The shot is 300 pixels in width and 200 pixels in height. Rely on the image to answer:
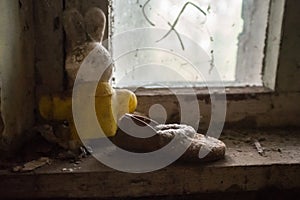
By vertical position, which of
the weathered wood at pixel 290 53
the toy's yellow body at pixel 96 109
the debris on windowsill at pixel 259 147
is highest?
the weathered wood at pixel 290 53

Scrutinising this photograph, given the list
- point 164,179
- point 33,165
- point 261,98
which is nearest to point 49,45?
point 33,165

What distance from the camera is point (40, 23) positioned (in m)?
0.89

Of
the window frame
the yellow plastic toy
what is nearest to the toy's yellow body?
the yellow plastic toy

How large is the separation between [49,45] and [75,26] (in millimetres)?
106

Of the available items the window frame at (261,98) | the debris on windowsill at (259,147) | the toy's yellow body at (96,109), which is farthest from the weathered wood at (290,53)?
the toy's yellow body at (96,109)

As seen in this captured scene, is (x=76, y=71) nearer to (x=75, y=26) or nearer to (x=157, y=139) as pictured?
(x=75, y=26)

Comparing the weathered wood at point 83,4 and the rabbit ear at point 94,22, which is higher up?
the weathered wood at point 83,4

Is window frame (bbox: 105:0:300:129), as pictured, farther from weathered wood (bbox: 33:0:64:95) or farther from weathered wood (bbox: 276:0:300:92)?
weathered wood (bbox: 33:0:64:95)

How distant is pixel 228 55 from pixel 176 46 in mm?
129

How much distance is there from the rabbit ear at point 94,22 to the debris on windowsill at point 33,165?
25 cm

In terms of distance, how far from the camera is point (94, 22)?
2.65 feet

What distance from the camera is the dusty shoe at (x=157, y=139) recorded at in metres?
A: 0.84

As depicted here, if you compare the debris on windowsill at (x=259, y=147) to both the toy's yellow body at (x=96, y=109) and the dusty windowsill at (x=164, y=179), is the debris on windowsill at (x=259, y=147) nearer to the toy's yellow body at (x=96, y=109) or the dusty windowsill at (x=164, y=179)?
the dusty windowsill at (x=164, y=179)

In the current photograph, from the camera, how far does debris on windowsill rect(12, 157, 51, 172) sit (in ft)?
2.64
